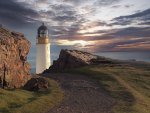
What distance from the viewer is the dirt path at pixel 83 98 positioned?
3778 cm

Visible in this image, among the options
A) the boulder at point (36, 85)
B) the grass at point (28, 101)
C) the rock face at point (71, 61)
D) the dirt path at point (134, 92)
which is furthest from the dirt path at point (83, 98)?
the rock face at point (71, 61)

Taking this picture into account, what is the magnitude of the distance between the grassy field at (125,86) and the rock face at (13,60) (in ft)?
38.7

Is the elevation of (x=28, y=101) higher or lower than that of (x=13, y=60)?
lower

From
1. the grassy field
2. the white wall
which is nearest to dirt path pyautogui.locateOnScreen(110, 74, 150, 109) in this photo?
the grassy field

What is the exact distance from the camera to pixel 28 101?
1510 inches

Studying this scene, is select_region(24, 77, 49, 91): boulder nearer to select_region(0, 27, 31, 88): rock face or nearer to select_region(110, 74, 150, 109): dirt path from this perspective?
select_region(0, 27, 31, 88): rock face

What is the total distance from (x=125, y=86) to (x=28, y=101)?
59.7 feet

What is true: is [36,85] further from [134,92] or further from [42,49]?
[42,49]

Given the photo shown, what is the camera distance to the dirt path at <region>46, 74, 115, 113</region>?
3778 cm

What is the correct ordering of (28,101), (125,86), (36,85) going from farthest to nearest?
(125,86) < (36,85) < (28,101)

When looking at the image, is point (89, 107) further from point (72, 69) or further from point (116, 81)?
point (72, 69)

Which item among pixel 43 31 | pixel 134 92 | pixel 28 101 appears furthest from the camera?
pixel 43 31

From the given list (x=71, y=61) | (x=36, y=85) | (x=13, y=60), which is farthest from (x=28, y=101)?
(x=71, y=61)

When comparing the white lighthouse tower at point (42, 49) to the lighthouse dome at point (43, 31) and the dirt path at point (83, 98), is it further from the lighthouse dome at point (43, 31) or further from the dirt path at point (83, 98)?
the dirt path at point (83, 98)
